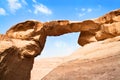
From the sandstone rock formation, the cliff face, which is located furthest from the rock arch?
the sandstone rock formation

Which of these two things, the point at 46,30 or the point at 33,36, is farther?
the point at 46,30

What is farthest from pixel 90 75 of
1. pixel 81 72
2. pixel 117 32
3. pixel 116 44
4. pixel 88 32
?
pixel 88 32

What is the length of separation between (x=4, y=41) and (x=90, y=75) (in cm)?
717

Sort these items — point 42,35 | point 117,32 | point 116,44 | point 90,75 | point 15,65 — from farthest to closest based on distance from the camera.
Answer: point 42,35 → point 15,65 → point 117,32 → point 116,44 → point 90,75

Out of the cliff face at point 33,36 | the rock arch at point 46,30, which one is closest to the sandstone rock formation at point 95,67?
the cliff face at point 33,36

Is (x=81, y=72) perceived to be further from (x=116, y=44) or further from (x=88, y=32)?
(x=88, y=32)

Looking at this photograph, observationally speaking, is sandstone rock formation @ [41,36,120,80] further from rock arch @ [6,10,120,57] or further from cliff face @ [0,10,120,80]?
rock arch @ [6,10,120,57]

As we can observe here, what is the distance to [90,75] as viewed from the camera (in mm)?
7680

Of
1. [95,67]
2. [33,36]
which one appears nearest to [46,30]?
[33,36]

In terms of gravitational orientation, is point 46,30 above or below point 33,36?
above

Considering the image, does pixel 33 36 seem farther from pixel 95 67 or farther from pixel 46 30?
pixel 95 67

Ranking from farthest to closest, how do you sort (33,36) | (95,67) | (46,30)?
(46,30)
(33,36)
(95,67)

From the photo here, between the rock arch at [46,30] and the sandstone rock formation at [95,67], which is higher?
the rock arch at [46,30]

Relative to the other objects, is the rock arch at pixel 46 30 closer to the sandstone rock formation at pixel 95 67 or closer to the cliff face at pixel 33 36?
the cliff face at pixel 33 36
